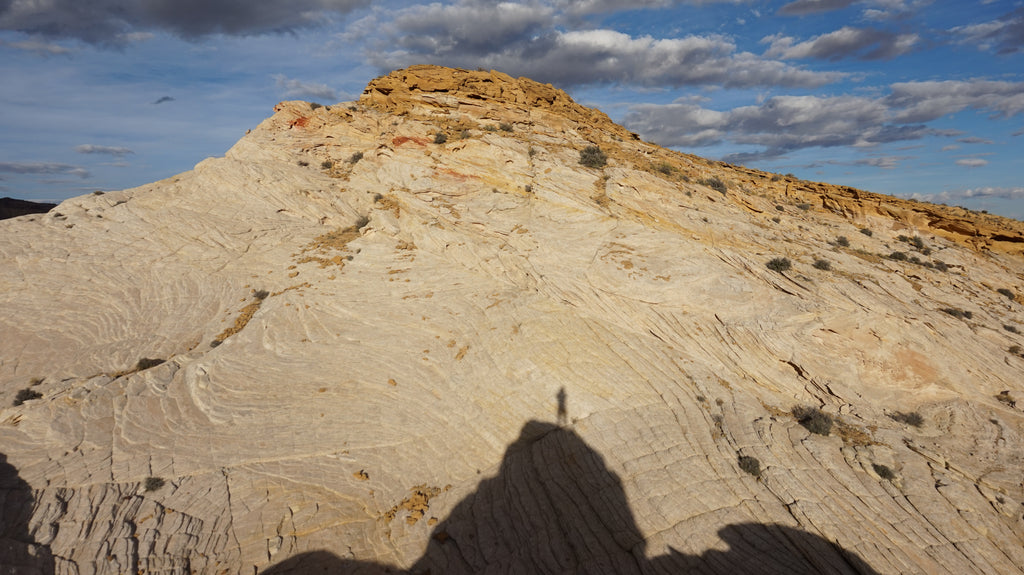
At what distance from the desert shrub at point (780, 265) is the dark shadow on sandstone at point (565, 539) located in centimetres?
867

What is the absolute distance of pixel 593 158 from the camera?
64.5ft

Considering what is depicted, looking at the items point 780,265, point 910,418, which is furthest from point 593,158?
point 910,418

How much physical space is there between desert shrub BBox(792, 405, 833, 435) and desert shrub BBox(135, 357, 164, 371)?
20.3 meters

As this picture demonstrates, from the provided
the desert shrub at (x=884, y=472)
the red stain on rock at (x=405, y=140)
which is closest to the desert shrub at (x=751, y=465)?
the desert shrub at (x=884, y=472)

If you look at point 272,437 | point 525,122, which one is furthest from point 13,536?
point 525,122

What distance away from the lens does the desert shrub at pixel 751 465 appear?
1044cm

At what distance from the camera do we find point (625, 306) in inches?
572

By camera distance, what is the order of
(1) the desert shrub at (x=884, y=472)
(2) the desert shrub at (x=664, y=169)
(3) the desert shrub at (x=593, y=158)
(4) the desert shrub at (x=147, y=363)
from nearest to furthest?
(1) the desert shrub at (x=884, y=472) → (4) the desert shrub at (x=147, y=363) → (3) the desert shrub at (x=593, y=158) → (2) the desert shrub at (x=664, y=169)

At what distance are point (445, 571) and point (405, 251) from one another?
11.9 meters

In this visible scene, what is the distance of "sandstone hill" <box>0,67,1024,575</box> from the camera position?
31.0 feet

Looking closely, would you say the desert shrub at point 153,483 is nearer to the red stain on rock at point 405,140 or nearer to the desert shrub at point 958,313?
the red stain on rock at point 405,140

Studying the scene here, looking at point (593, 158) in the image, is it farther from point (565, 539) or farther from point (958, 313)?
point (565, 539)

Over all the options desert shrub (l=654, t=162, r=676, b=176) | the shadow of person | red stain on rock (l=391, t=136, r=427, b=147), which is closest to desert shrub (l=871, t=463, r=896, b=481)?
desert shrub (l=654, t=162, r=676, b=176)

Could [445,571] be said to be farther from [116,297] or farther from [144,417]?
[116,297]
